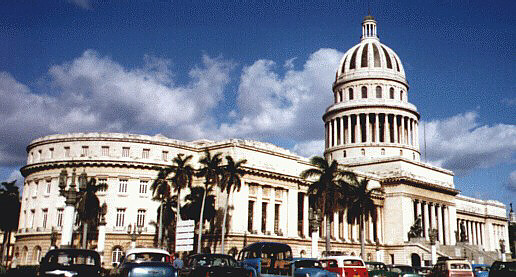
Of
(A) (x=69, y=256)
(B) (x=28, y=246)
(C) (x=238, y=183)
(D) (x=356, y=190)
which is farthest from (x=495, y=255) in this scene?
(A) (x=69, y=256)

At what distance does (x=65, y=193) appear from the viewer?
99.7 ft

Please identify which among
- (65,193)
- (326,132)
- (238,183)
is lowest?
(65,193)

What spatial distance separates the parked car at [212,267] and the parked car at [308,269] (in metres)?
4.31

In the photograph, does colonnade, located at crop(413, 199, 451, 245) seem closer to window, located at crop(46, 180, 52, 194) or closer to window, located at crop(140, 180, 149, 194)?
window, located at crop(140, 180, 149, 194)

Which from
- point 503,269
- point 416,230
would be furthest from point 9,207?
point 503,269

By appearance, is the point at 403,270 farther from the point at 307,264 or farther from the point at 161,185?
the point at 161,185

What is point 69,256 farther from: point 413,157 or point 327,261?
point 413,157

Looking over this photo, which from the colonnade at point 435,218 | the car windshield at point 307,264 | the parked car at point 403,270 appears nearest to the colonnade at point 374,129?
the colonnade at point 435,218

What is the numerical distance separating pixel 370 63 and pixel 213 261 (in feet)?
267

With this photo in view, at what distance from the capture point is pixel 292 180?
69.3 metres

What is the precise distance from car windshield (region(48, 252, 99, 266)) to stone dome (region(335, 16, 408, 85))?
273ft

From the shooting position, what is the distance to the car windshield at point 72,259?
66.1 ft

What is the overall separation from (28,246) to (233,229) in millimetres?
24947

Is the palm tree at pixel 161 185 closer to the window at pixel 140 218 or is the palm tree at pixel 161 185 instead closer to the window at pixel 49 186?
the window at pixel 140 218
